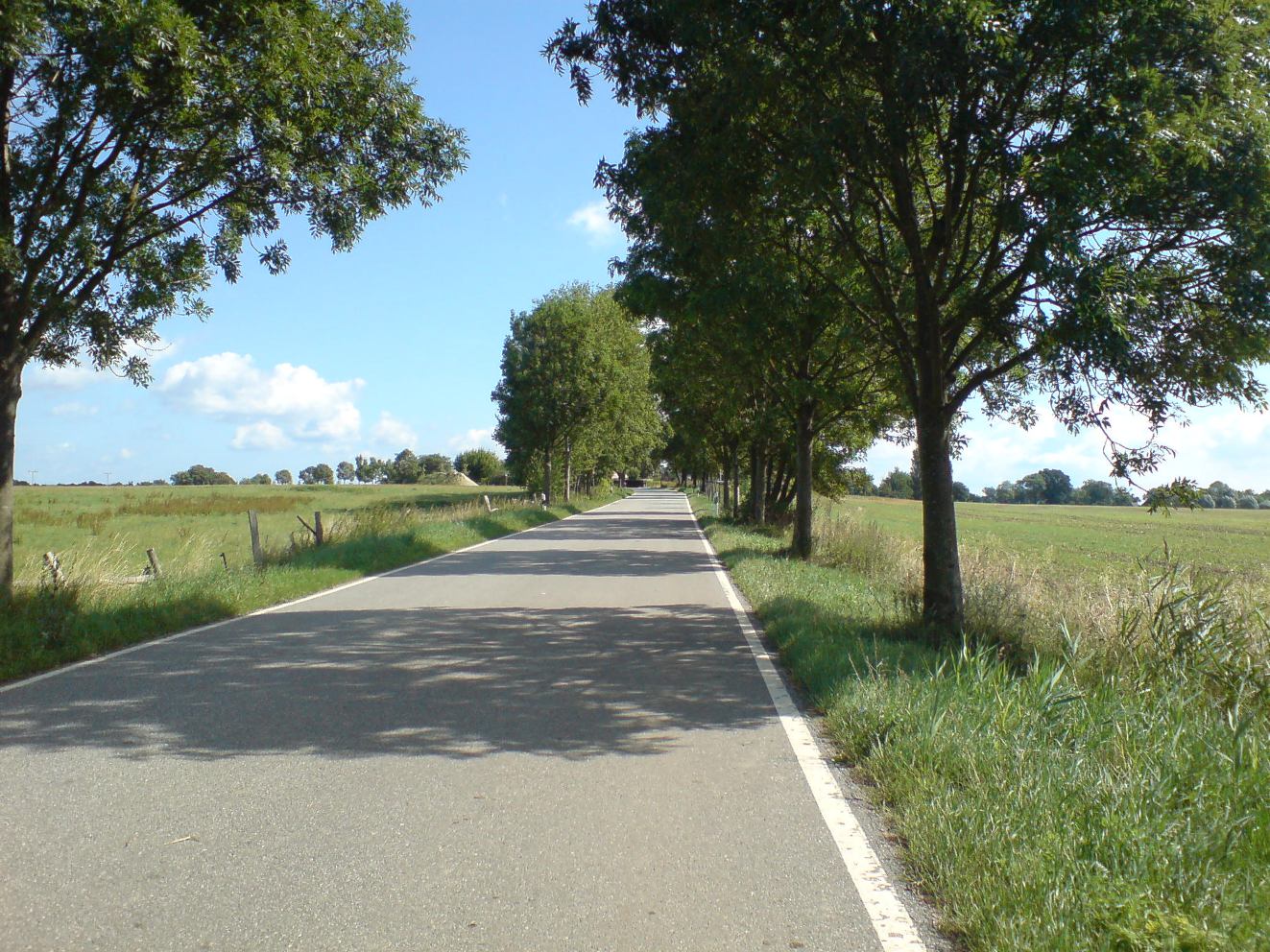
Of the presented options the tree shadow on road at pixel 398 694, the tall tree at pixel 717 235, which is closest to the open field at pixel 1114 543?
the tall tree at pixel 717 235

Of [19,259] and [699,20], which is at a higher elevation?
[699,20]

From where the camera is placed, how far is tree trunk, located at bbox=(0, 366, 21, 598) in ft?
34.5

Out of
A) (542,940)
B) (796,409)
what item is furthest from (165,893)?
(796,409)

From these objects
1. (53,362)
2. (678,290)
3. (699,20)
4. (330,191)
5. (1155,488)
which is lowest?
(1155,488)

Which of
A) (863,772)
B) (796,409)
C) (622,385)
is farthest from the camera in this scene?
(622,385)

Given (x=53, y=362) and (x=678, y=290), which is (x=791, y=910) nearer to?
(x=678, y=290)

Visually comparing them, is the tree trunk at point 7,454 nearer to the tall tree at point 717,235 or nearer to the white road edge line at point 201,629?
the white road edge line at point 201,629

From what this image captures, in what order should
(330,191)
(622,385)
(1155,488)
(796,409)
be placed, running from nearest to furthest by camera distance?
(1155,488), (330,191), (796,409), (622,385)

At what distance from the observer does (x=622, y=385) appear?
49.3m

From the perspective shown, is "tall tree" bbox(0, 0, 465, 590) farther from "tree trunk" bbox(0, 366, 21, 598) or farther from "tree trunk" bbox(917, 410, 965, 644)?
"tree trunk" bbox(917, 410, 965, 644)

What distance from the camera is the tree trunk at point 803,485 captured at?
2147 cm

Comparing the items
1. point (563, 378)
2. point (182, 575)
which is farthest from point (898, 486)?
point (182, 575)

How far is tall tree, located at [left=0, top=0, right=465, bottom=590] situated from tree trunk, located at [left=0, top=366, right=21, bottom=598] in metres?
0.02

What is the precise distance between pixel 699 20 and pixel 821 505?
28971mm
